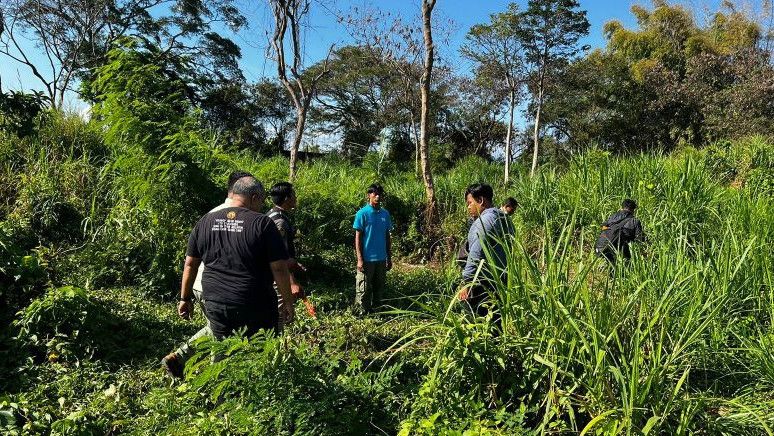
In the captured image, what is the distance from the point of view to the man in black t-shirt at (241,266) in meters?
2.99

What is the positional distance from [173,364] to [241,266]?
1081mm

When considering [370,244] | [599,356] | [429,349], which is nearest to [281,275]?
[429,349]

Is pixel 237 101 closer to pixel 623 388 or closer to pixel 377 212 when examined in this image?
pixel 377 212

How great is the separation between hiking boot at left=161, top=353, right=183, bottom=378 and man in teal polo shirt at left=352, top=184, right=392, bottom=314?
2177 mm

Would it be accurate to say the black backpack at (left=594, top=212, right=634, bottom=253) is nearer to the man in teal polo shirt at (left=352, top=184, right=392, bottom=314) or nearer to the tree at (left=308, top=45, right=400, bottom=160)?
the man in teal polo shirt at (left=352, top=184, right=392, bottom=314)

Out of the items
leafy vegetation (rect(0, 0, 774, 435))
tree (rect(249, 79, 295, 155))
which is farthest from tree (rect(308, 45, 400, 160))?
leafy vegetation (rect(0, 0, 774, 435))

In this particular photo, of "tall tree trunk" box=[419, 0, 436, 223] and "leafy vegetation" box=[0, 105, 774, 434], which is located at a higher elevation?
"tall tree trunk" box=[419, 0, 436, 223]

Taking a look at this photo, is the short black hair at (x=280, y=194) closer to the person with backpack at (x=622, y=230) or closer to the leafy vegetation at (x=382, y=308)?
the leafy vegetation at (x=382, y=308)

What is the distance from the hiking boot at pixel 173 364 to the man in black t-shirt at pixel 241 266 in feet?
2.15

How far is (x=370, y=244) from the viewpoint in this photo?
5.34 m

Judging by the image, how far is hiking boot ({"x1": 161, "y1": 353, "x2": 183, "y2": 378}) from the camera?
3512mm

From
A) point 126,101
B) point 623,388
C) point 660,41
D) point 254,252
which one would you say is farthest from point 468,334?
point 660,41

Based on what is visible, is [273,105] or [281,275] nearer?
[281,275]

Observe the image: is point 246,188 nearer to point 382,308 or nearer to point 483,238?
point 483,238
